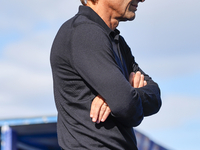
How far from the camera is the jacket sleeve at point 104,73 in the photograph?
1.92 m

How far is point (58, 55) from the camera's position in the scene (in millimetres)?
2098

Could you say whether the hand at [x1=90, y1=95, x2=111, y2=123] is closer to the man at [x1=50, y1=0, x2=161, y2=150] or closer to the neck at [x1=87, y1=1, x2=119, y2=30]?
the man at [x1=50, y1=0, x2=161, y2=150]

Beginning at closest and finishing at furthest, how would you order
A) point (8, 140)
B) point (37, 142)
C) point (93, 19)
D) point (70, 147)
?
point (70, 147) → point (93, 19) → point (8, 140) → point (37, 142)

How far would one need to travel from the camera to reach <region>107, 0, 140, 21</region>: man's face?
2.37 meters

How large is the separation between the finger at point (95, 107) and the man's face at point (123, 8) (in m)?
0.72

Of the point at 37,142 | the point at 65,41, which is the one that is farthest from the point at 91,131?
the point at 37,142

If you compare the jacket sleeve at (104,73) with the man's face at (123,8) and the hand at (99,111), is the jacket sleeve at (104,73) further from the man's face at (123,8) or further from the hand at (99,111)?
the man's face at (123,8)

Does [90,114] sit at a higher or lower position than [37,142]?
lower

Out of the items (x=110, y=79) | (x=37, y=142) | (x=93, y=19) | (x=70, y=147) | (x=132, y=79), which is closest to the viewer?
(x=110, y=79)

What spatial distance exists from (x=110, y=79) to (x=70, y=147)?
49 centimetres

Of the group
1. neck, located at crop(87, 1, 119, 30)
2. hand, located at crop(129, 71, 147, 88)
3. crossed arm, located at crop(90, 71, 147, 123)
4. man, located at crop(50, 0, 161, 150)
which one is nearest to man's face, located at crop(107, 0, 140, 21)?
neck, located at crop(87, 1, 119, 30)

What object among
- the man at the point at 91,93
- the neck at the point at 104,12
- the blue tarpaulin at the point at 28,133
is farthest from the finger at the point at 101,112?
the blue tarpaulin at the point at 28,133

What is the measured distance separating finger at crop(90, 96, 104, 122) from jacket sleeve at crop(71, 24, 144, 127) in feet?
0.17

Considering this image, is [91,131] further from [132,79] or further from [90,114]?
[132,79]
